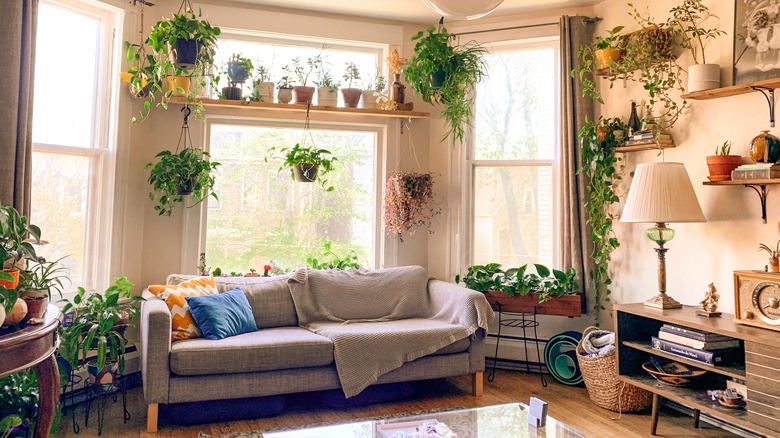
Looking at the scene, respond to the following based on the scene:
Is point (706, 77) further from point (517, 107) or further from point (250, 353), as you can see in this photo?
point (250, 353)

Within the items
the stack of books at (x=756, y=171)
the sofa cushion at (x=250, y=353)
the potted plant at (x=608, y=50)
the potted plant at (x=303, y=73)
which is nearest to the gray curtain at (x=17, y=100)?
the sofa cushion at (x=250, y=353)

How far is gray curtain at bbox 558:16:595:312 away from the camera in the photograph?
3.93 meters

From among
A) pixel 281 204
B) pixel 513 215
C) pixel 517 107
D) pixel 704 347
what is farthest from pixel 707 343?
pixel 281 204

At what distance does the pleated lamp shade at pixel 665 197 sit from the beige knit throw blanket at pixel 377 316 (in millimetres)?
1125

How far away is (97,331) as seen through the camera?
2.87 m

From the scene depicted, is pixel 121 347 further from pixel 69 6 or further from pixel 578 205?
pixel 578 205

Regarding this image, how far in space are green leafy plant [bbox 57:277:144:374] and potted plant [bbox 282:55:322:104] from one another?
182 centimetres

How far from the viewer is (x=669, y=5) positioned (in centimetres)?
346

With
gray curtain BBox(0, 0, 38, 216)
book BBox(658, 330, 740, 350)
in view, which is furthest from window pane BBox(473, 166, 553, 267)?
gray curtain BBox(0, 0, 38, 216)

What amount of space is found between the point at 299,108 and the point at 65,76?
4.91 feet

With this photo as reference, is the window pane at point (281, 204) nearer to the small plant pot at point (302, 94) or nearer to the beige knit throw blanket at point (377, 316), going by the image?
the small plant pot at point (302, 94)

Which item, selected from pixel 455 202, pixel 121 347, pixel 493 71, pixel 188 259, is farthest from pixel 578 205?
pixel 121 347

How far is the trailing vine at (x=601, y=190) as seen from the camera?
3.72 meters

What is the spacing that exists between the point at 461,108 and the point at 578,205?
111 cm
